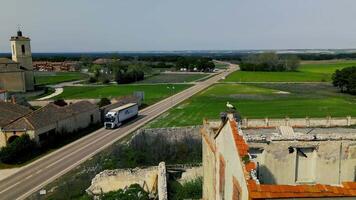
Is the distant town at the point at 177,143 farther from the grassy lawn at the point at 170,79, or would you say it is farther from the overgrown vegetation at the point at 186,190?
the grassy lawn at the point at 170,79

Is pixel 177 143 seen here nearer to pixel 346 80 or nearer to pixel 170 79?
pixel 346 80

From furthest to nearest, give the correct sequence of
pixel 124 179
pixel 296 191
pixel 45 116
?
pixel 45 116 < pixel 124 179 < pixel 296 191

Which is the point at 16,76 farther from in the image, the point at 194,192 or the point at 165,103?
the point at 194,192

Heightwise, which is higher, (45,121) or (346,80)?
(346,80)

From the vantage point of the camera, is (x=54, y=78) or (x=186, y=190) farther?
(x=54, y=78)

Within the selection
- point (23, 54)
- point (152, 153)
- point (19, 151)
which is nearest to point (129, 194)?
point (152, 153)

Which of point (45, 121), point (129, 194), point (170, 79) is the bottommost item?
point (129, 194)

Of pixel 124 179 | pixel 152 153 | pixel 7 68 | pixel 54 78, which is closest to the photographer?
pixel 124 179

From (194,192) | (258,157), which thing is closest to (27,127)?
(194,192)
